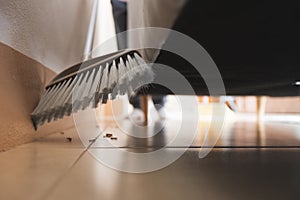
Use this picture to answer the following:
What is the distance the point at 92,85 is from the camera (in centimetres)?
81

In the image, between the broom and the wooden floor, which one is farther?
the broom

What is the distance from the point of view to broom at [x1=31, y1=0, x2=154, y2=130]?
0.74 metres

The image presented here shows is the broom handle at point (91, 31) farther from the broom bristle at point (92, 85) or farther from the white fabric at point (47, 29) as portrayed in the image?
the broom bristle at point (92, 85)

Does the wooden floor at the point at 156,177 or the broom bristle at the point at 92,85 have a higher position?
the broom bristle at the point at 92,85

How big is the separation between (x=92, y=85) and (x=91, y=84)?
0.02 meters

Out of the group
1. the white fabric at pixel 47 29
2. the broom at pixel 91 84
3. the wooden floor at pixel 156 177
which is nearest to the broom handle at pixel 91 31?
the white fabric at pixel 47 29

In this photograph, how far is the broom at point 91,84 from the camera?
74 cm

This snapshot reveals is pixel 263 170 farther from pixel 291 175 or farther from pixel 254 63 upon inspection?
pixel 254 63

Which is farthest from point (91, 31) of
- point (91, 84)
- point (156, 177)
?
point (156, 177)

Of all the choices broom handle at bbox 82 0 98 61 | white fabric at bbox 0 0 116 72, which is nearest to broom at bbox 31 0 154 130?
white fabric at bbox 0 0 116 72

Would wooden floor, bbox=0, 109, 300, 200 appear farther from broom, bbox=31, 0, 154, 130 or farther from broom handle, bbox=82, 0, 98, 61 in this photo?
broom handle, bbox=82, 0, 98, 61

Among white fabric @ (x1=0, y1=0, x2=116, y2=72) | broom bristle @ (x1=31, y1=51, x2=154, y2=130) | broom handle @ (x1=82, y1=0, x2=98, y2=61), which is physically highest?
broom handle @ (x1=82, y1=0, x2=98, y2=61)

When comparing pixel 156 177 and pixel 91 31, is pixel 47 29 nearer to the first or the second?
pixel 156 177

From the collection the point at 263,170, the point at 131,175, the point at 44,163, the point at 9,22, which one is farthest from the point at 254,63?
the point at 9,22
